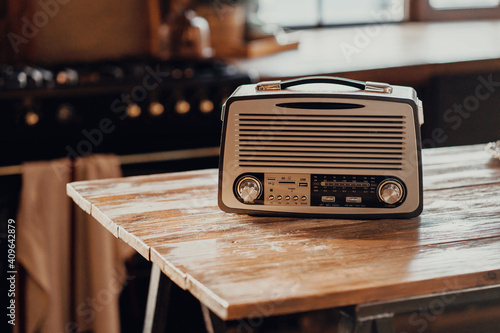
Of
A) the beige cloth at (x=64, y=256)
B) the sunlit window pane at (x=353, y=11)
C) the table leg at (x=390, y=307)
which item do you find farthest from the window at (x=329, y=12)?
the table leg at (x=390, y=307)

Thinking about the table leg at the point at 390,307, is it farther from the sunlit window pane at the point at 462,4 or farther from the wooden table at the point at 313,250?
the sunlit window pane at the point at 462,4

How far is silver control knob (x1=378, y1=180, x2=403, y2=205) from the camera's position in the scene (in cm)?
121

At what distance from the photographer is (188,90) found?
7.71 feet

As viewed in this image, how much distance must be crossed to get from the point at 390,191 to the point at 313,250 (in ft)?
0.74

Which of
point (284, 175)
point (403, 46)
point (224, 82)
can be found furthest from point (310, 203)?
point (403, 46)

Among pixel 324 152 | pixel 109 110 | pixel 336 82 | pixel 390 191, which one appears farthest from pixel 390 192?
pixel 109 110

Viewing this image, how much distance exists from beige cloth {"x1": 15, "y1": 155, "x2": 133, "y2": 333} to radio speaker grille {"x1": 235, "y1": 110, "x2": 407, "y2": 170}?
1.08m

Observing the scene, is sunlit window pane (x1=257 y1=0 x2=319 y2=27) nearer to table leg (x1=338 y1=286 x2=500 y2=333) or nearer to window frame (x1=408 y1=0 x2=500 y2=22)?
window frame (x1=408 y1=0 x2=500 y2=22)

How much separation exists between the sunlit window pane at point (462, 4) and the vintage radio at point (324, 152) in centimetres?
283

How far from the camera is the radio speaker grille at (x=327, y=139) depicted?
3.96 ft

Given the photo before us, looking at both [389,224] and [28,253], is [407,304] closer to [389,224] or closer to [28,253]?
[389,224]

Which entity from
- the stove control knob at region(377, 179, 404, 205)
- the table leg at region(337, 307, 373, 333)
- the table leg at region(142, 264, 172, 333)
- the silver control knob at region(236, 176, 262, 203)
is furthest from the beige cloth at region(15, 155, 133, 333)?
the table leg at region(337, 307, 373, 333)

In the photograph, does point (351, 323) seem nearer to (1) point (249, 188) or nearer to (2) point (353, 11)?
(1) point (249, 188)

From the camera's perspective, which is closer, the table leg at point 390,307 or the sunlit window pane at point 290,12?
the table leg at point 390,307
